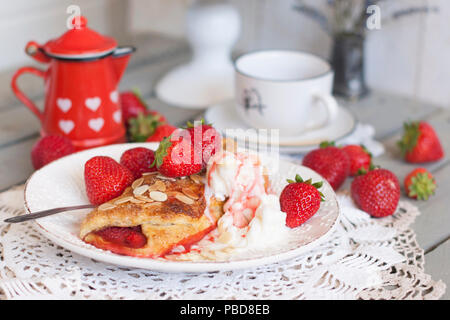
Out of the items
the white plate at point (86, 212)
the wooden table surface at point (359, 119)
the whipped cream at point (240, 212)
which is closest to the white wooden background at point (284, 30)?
the wooden table surface at point (359, 119)

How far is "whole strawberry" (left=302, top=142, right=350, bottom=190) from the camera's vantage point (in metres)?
0.98

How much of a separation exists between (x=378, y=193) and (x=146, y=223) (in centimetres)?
38

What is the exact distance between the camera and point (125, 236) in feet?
2.53

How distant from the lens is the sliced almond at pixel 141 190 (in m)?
0.80

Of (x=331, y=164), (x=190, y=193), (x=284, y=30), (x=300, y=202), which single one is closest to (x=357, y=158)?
(x=331, y=164)

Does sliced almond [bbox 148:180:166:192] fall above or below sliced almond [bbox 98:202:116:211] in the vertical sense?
above

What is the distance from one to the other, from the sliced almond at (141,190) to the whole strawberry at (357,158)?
15.5 inches

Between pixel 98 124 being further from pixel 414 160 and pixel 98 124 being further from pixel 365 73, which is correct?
pixel 365 73

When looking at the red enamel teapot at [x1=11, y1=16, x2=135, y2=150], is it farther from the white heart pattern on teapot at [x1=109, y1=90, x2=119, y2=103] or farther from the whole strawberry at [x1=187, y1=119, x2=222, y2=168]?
the whole strawberry at [x1=187, y1=119, x2=222, y2=168]

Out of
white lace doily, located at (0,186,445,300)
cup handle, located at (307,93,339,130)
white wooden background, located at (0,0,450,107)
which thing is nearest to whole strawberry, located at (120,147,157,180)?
white lace doily, located at (0,186,445,300)

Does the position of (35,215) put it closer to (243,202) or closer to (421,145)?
(243,202)

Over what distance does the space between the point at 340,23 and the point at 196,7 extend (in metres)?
0.36

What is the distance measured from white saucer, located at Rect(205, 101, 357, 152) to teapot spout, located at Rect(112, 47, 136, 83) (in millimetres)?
215

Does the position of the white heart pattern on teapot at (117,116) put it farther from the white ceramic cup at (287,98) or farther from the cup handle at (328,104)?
the cup handle at (328,104)
